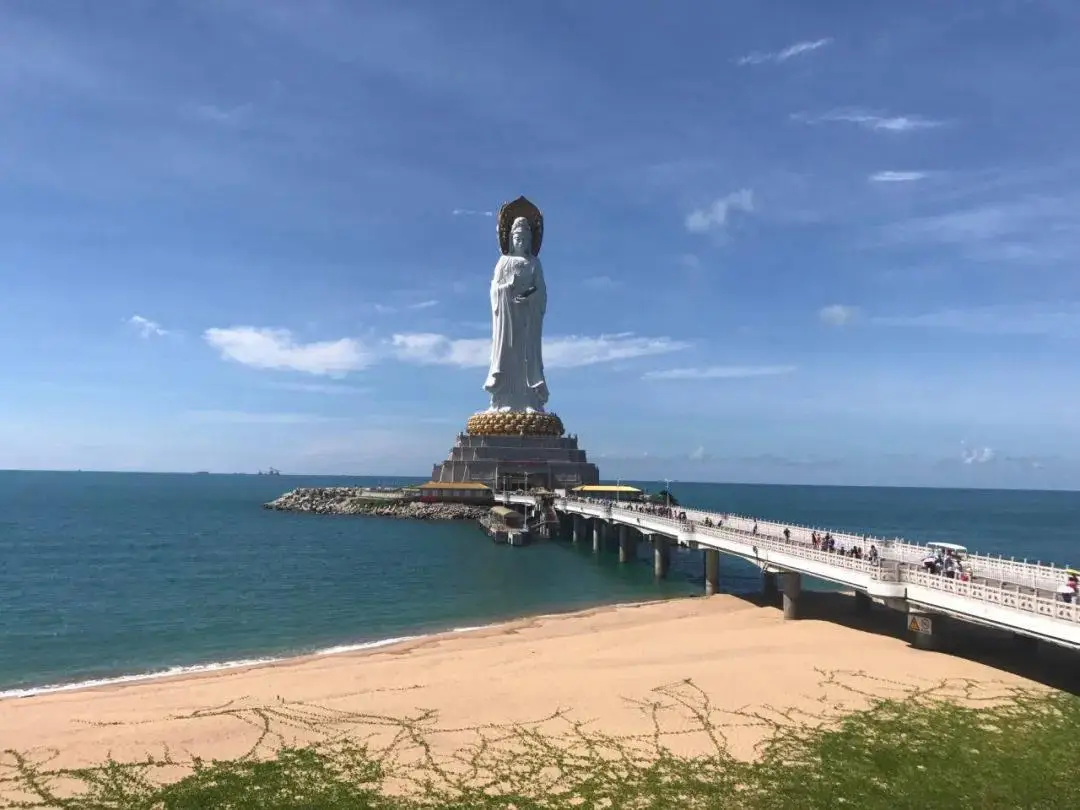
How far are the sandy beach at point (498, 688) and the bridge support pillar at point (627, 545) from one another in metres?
20.2

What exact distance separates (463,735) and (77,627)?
19.0m

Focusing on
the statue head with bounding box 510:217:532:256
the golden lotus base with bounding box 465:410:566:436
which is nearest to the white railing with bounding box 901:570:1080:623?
the golden lotus base with bounding box 465:410:566:436

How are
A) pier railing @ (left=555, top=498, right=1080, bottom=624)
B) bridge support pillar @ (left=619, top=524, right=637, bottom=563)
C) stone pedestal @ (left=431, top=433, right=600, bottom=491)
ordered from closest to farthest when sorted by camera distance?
pier railing @ (left=555, top=498, right=1080, bottom=624) < bridge support pillar @ (left=619, top=524, right=637, bottom=563) < stone pedestal @ (left=431, top=433, right=600, bottom=491)

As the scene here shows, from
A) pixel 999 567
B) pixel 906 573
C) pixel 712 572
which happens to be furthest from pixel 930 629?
pixel 712 572

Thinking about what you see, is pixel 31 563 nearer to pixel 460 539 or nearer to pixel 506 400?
pixel 460 539

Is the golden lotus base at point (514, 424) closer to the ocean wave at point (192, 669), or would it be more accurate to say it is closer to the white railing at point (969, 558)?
the white railing at point (969, 558)

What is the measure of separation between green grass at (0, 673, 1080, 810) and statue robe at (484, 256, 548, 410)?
180 feet

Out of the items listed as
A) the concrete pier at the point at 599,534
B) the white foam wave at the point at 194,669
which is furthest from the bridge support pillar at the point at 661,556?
A: the white foam wave at the point at 194,669

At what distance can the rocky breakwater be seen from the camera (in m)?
62.4

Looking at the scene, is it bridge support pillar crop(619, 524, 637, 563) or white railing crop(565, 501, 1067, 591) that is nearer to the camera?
white railing crop(565, 501, 1067, 591)

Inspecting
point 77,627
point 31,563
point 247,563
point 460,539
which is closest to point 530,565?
point 460,539

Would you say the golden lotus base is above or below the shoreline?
above

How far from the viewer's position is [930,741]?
40.7 feet

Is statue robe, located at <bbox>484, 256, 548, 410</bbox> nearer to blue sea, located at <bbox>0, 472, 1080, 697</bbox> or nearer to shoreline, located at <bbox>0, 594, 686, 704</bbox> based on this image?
blue sea, located at <bbox>0, 472, 1080, 697</bbox>
